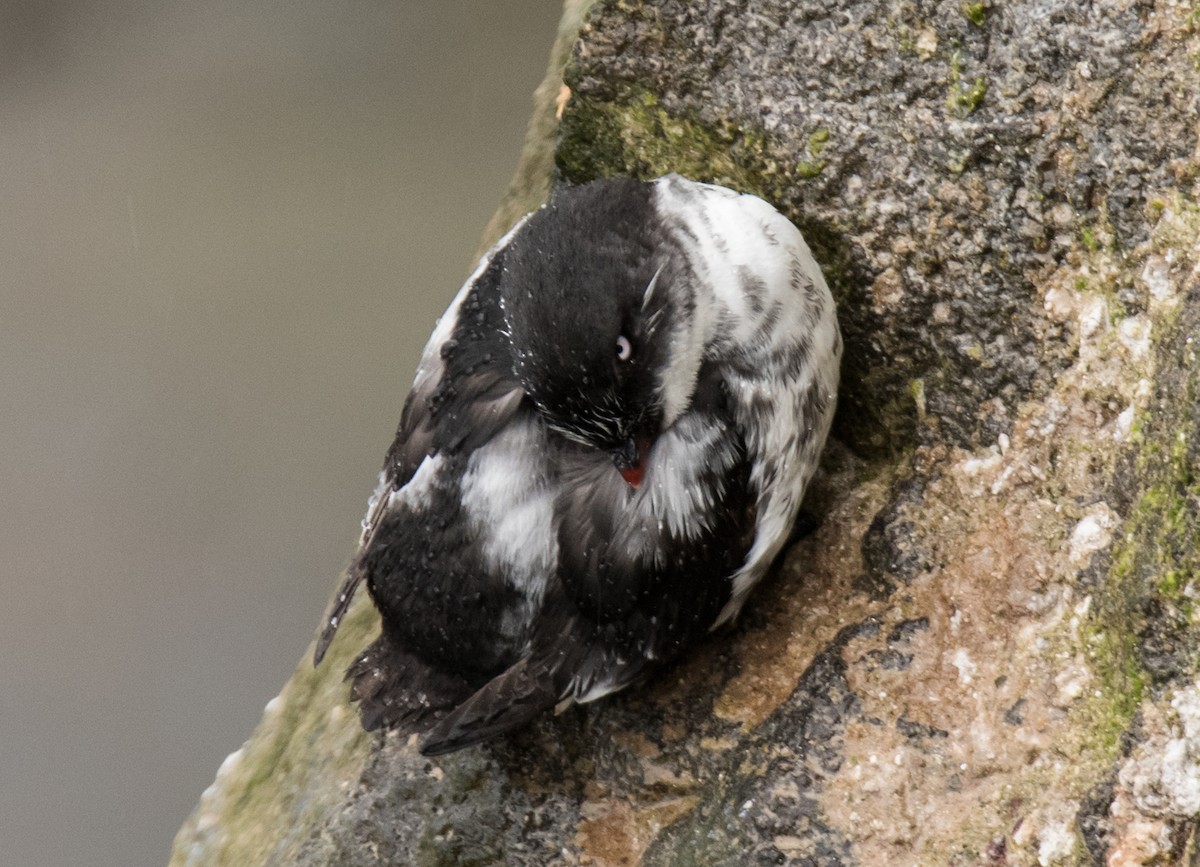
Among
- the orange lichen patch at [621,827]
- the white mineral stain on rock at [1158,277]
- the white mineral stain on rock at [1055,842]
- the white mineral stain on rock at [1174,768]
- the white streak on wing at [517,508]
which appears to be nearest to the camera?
the white mineral stain on rock at [1174,768]

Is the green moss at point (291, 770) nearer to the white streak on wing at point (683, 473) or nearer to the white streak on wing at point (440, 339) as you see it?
the white streak on wing at point (440, 339)

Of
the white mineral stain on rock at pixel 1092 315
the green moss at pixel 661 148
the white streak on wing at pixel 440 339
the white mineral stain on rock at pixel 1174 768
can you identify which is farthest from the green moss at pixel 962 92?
the white mineral stain on rock at pixel 1174 768

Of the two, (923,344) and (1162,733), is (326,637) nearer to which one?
(923,344)

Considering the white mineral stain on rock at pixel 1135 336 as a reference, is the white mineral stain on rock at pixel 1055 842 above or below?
below

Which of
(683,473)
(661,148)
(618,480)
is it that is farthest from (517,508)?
(661,148)

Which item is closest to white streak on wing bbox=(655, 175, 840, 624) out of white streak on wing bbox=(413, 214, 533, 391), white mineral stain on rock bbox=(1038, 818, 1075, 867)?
white streak on wing bbox=(413, 214, 533, 391)

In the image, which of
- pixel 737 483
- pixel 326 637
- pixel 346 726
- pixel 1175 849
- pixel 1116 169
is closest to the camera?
pixel 1175 849

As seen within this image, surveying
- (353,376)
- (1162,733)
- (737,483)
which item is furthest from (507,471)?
(353,376)

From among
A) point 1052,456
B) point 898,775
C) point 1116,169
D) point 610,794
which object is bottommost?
point 610,794
